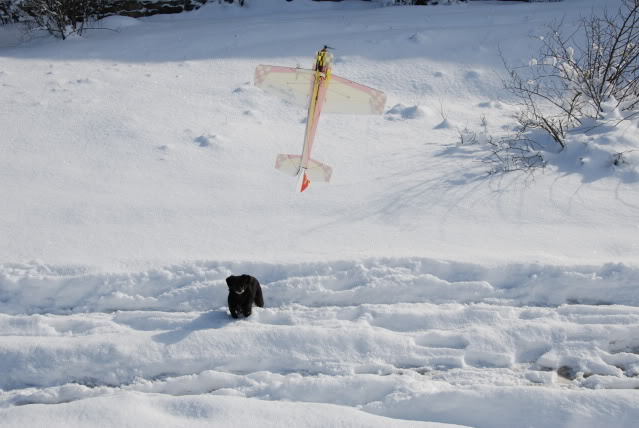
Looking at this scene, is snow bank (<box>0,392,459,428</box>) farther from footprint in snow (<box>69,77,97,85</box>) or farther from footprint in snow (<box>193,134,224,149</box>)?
footprint in snow (<box>69,77,97,85</box>)

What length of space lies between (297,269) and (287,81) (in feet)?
4.99

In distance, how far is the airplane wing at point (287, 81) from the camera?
463cm

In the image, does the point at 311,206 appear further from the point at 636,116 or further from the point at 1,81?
the point at 1,81

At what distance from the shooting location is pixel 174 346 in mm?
4340

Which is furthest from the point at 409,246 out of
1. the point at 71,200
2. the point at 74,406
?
the point at 71,200

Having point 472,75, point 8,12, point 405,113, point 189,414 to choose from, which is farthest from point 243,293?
point 8,12

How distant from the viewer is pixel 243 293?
4430mm

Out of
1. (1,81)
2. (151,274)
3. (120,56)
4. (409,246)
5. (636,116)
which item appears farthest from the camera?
(120,56)

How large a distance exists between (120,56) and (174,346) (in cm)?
688

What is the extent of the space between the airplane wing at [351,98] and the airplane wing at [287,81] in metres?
0.18

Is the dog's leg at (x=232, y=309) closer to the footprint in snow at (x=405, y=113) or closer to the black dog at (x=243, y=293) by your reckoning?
the black dog at (x=243, y=293)

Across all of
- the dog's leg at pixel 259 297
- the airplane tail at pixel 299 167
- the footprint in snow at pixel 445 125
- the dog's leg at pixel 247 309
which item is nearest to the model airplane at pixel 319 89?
the airplane tail at pixel 299 167

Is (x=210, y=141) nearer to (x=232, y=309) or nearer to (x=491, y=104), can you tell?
(x=232, y=309)

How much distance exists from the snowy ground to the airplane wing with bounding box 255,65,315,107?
1.31 metres
